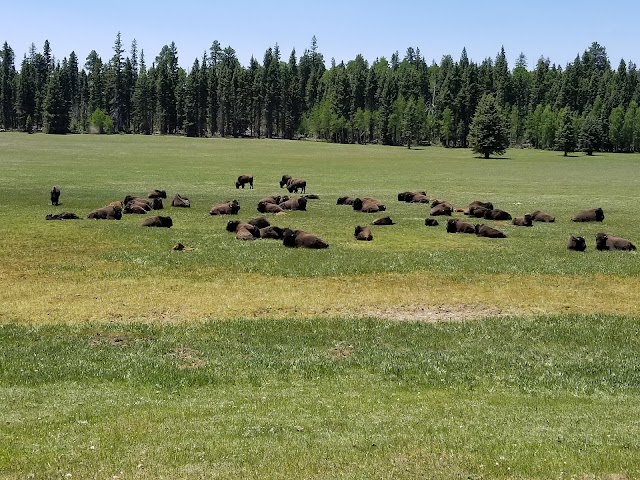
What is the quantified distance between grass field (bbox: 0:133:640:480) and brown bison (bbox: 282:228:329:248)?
561mm

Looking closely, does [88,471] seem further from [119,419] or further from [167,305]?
[167,305]

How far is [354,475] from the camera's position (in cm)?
741

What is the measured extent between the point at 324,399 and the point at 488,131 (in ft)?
362

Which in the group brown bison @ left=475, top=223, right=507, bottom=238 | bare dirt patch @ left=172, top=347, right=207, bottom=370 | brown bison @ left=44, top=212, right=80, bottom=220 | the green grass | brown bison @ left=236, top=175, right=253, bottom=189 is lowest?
bare dirt patch @ left=172, top=347, right=207, bottom=370

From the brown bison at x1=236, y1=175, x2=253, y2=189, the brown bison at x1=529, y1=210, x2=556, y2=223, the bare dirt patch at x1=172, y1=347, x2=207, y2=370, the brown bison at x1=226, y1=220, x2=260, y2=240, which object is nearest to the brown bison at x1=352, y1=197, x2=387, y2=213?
the brown bison at x1=529, y1=210, x2=556, y2=223

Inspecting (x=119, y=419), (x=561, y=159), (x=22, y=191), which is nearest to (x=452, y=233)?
(x=119, y=419)

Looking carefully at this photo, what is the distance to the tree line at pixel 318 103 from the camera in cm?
15400

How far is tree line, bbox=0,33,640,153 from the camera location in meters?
154

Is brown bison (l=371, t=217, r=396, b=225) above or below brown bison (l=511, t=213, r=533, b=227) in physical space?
below

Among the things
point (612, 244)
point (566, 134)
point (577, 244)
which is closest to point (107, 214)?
point (577, 244)

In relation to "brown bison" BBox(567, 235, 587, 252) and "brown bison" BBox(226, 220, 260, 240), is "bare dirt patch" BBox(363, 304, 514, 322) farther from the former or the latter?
"brown bison" BBox(226, 220, 260, 240)

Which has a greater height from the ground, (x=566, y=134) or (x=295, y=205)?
(x=566, y=134)

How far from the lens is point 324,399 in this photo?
10.6 m

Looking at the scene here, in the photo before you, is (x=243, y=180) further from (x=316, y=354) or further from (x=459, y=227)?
(x=316, y=354)
